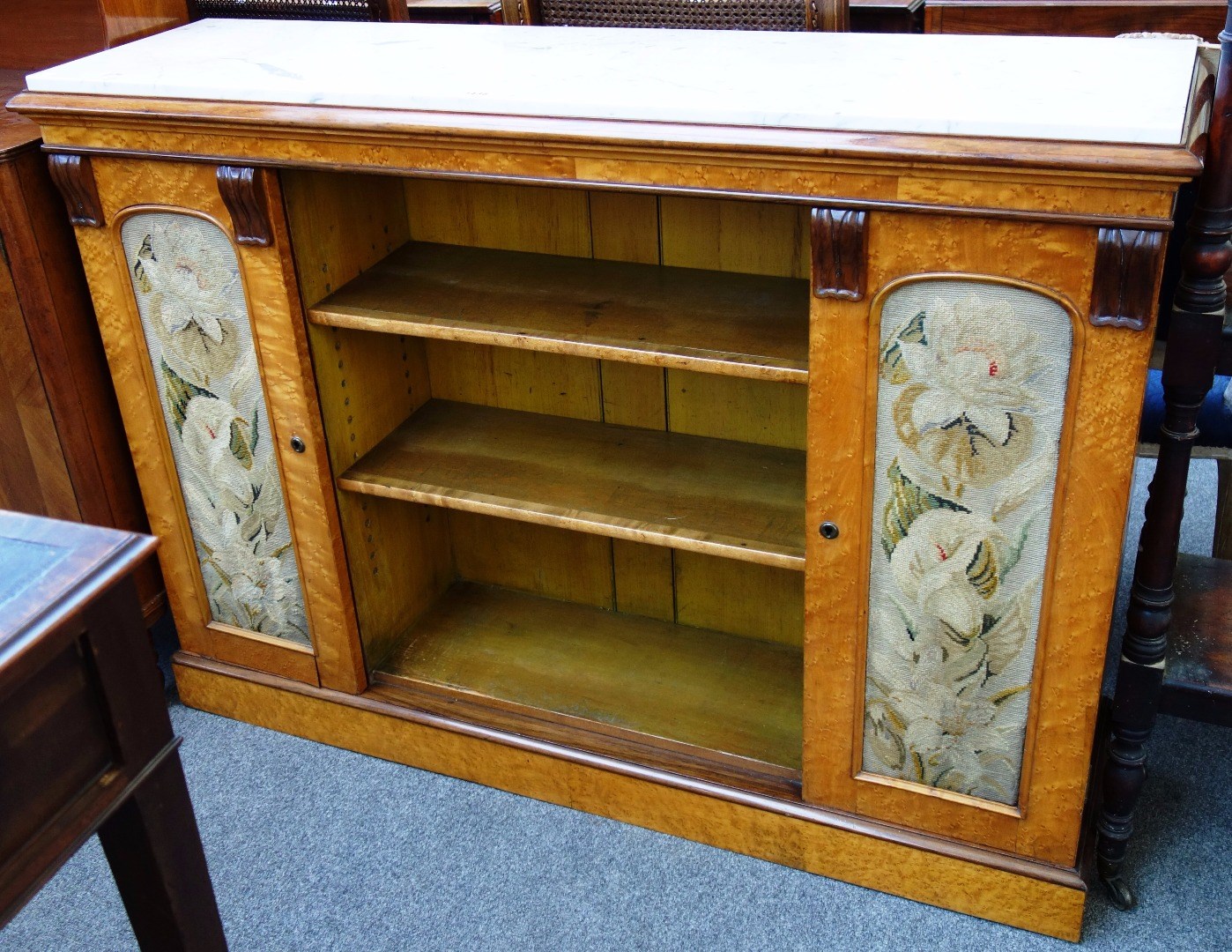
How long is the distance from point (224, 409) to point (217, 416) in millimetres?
23

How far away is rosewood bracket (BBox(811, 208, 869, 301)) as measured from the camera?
4.84 feet

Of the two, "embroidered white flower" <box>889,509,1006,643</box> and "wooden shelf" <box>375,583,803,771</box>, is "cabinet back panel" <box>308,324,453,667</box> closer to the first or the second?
"wooden shelf" <box>375,583,803,771</box>

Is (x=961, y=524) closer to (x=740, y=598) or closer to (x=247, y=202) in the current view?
(x=740, y=598)

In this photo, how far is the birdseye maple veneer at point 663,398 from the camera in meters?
1.47

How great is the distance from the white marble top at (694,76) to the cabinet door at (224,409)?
168 millimetres

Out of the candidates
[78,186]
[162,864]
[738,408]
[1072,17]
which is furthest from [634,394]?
[1072,17]

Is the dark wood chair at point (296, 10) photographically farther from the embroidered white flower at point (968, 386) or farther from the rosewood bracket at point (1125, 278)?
the rosewood bracket at point (1125, 278)

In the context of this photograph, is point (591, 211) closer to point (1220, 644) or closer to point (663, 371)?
point (663, 371)

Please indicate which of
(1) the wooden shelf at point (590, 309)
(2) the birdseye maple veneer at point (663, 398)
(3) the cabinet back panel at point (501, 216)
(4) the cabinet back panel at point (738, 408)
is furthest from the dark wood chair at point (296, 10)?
(4) the cabinet back panel at point (738, 408)

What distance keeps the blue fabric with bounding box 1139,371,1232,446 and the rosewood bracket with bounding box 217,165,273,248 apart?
137 centimetres

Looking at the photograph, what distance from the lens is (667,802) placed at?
6.54 feet

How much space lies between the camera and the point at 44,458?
7.13ft

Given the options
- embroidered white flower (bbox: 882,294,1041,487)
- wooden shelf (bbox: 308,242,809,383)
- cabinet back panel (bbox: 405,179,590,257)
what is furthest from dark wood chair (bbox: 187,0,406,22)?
embroidered white flower (bbox: 882,294,1041,487)

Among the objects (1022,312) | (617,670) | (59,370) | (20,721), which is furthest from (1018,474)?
(59,370)
